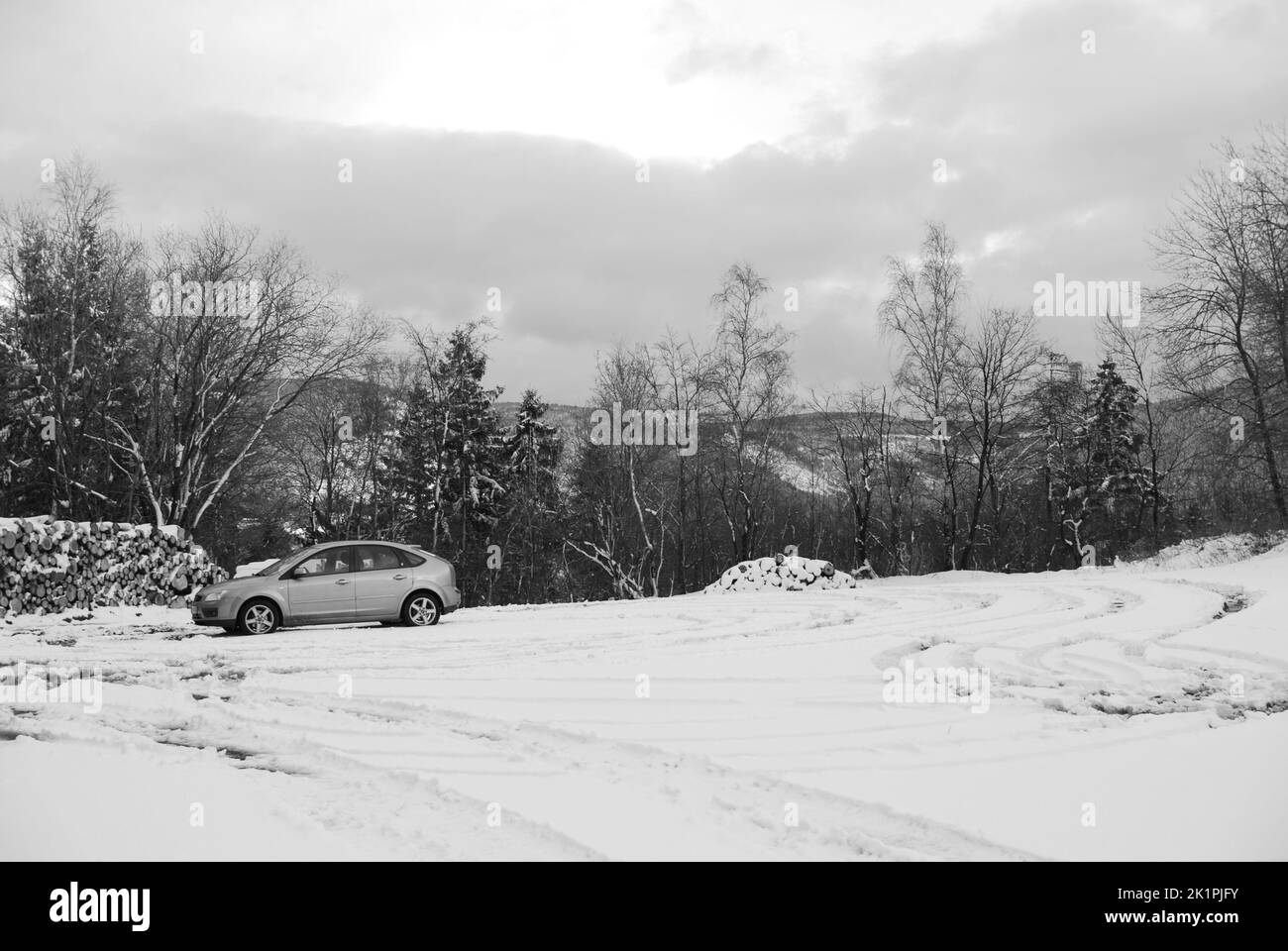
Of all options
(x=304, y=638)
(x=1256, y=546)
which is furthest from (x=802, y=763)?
(x=1256, y=546)

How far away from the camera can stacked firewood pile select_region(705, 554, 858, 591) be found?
950 inches

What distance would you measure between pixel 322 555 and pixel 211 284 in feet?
52.3

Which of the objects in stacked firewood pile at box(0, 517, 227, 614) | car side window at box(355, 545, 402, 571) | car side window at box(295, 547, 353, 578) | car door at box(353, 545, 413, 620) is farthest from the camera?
stacked firewood pile at box(0, 517, 227, 614)

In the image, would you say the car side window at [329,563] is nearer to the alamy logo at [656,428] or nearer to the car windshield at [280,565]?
the car windshield at [280,565]

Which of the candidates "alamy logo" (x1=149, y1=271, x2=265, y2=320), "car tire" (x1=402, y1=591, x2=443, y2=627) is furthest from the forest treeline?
"car tire" (x1=402, y1=591, x2=443, y2=627)

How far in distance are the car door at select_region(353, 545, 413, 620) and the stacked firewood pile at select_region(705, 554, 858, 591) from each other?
1070 cm

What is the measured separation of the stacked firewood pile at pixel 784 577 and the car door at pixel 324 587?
1153cm

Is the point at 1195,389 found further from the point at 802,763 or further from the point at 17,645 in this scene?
the point at 17,645

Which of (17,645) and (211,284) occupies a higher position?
(211,284)

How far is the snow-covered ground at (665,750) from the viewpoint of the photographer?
4.67 m
